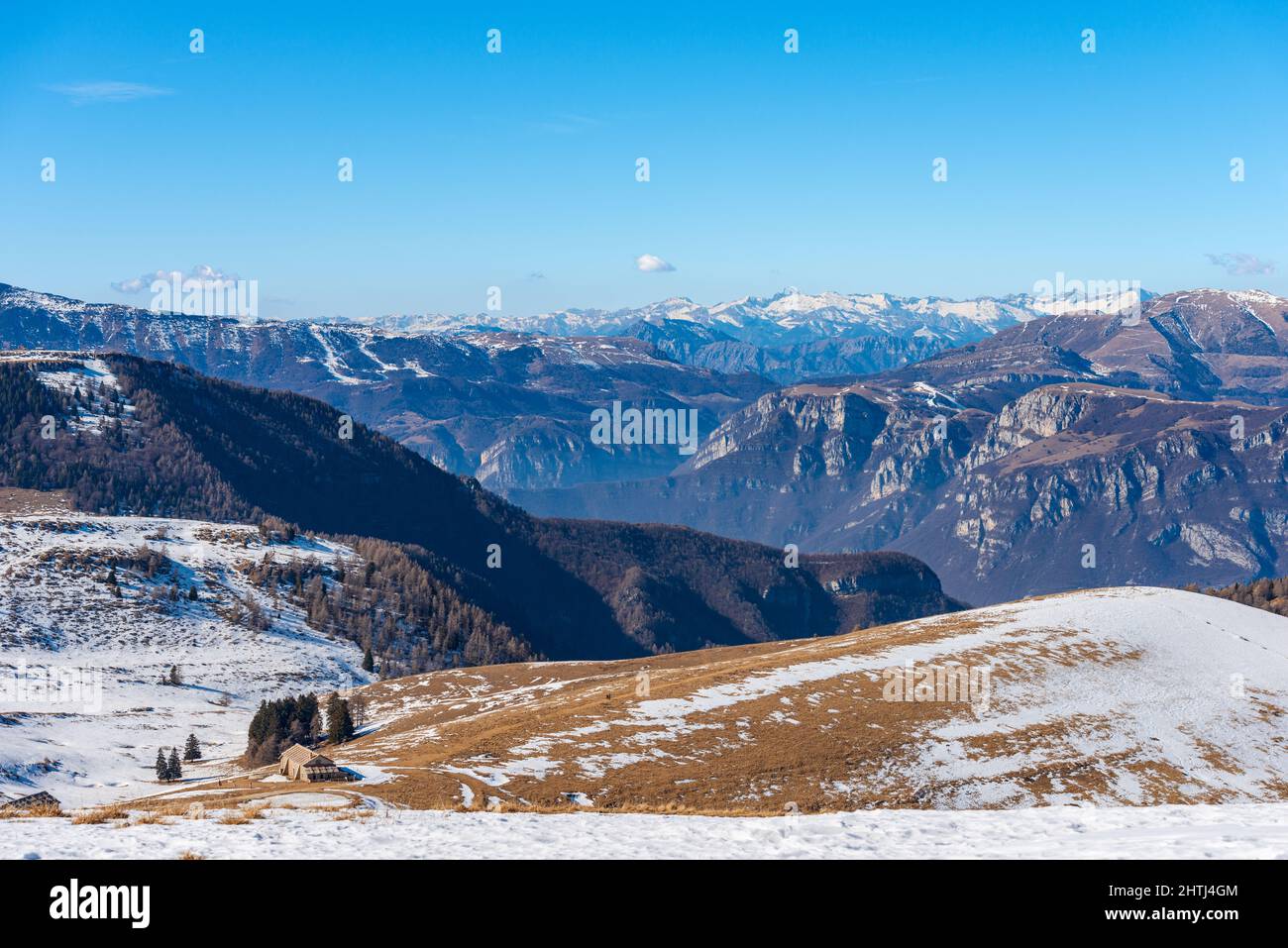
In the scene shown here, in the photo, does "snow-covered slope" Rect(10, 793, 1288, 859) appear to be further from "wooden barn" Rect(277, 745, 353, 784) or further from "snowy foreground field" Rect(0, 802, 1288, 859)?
"wooden barn" Rect(277, 745, 353, 784)

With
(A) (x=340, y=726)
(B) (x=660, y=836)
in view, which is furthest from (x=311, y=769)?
(A) (x=340, y=726)

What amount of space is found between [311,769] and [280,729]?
8806cm

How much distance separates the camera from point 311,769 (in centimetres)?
7256

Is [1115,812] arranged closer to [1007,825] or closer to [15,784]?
[1007,825]

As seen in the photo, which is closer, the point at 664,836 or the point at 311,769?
the point at 664,836

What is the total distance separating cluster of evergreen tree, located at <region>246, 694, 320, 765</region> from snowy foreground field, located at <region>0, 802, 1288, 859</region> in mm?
110325

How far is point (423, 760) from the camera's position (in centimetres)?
7962

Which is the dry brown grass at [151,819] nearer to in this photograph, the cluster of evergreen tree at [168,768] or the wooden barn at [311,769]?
the wooden barn at [311,769]

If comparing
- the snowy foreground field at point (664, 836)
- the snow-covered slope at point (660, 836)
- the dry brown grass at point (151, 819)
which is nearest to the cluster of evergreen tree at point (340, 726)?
the dry brown grass at point (151, 819)

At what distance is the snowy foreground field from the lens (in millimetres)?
34625

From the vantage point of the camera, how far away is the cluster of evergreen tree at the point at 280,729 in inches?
5768

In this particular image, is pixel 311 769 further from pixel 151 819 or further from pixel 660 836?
pixel 660 836
